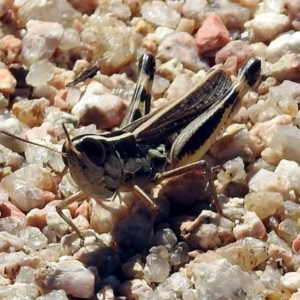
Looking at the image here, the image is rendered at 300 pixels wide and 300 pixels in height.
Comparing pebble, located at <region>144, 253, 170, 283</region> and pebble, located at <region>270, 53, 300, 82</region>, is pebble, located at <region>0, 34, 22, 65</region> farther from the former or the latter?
pebble, located at <region>144, 253, 170, 283</region>

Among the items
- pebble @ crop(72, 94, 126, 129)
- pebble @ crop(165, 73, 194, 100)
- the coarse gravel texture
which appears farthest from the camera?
pebble @ crop(165, 73, 194, 100)

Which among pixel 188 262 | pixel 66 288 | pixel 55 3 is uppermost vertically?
pixel 55 3

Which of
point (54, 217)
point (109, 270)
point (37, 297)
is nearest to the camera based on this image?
point (37, 297)

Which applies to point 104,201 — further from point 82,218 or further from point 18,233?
point 18,233

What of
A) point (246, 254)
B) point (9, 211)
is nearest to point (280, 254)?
point (246, 254)

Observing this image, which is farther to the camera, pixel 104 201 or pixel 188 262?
pixel 104 201

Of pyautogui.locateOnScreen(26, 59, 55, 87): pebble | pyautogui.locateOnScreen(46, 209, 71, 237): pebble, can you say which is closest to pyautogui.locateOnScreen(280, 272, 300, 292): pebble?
pyautogui.locateOnScreen(46, 209, 71, 237): pebble

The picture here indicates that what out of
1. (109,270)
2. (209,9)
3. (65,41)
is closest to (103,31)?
(65,41)
